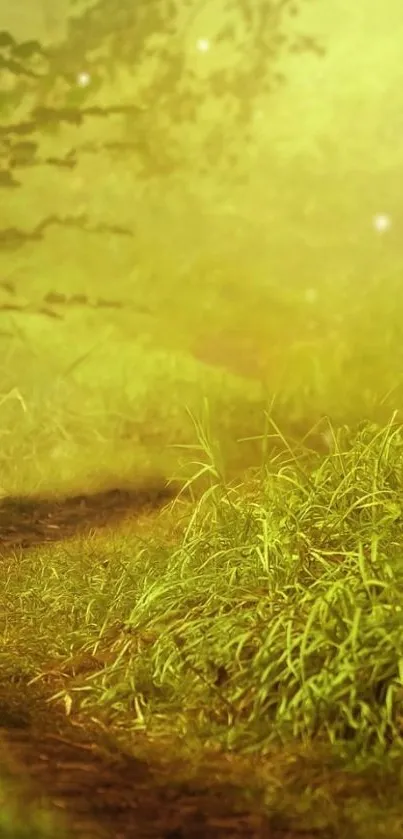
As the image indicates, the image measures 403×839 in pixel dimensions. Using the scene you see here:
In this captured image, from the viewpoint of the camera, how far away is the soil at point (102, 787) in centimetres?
118

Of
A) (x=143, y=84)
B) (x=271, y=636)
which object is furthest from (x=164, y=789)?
(x=143, y=84)

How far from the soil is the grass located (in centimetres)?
4

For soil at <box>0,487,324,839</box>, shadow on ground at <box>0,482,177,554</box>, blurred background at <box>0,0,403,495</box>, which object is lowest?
shadow on ground at <box>0,482,177,554</box>

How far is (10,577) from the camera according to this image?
2.55m

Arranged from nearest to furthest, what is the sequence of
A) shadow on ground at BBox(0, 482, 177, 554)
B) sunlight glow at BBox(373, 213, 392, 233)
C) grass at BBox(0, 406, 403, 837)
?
grass at BBox(0, 406, 403, 837), sunlight glow at BBox(373, 213, 392, 233), shadow on ground at BBox(0, 482, 177, 554)

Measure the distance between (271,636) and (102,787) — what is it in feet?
1.13

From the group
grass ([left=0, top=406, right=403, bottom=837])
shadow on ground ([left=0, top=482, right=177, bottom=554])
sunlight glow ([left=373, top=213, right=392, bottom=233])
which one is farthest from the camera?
shadow on ground ([left=0, top=482, right=177, bottom=554])

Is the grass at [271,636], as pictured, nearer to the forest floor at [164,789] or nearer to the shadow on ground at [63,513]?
the forest floor at [164,789]

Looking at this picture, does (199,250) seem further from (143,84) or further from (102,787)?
(102,787)

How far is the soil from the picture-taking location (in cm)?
118

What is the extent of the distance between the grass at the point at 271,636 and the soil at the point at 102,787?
→ 40 mm

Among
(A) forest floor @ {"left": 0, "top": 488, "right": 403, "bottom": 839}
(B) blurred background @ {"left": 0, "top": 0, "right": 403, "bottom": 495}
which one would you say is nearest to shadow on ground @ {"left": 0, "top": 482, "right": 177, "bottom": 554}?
(B) blurred background @ {"left": 0, "top": 0, "right": 403, "bottom": 495}

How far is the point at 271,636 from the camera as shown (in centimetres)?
150

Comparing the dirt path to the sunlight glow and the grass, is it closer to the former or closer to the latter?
the grass
